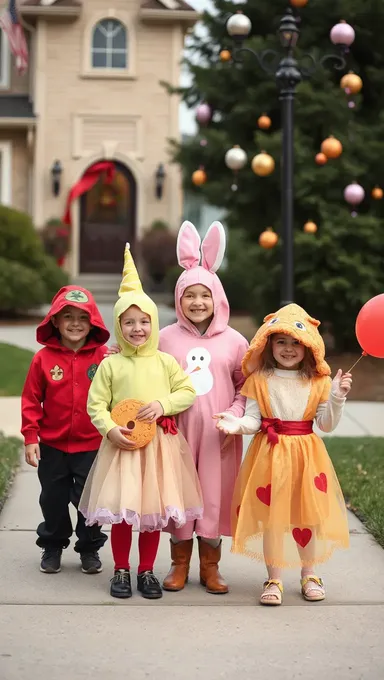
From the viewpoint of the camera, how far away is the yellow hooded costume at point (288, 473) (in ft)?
14.6

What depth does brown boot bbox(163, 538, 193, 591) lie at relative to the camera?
4.65 metres

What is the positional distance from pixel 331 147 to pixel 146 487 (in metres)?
7.81

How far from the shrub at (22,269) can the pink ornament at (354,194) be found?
656 centimetres

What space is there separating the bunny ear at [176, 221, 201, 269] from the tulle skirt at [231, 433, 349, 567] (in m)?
0.92

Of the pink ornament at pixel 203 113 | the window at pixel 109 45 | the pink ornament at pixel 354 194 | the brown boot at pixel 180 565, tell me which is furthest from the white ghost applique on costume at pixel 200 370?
the window at pixel 109 45

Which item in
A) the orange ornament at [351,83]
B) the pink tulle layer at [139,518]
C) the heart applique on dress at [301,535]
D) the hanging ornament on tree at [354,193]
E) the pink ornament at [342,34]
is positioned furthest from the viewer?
the hanging ornament on tree at [354,193]

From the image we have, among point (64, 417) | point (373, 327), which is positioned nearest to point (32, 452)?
point (64, 417)

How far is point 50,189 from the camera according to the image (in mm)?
22391

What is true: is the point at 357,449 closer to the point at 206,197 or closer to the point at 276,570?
the point at 276,570

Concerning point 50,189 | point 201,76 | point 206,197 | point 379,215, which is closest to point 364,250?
point 379,215

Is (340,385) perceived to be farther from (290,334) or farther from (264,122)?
(264,122)

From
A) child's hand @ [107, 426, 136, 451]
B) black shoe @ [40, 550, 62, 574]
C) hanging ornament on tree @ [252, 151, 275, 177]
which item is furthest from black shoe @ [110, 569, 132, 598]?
hanging ornament on tree @ [252, 151, 275, 177]

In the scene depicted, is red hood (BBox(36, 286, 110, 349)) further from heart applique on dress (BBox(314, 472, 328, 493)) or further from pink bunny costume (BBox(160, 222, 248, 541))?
heart applique on dress (BBox(314, 472, 328, 493))

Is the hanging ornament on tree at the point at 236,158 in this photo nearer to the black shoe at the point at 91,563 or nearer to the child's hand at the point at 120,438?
the black shoe at the point at 91,563
